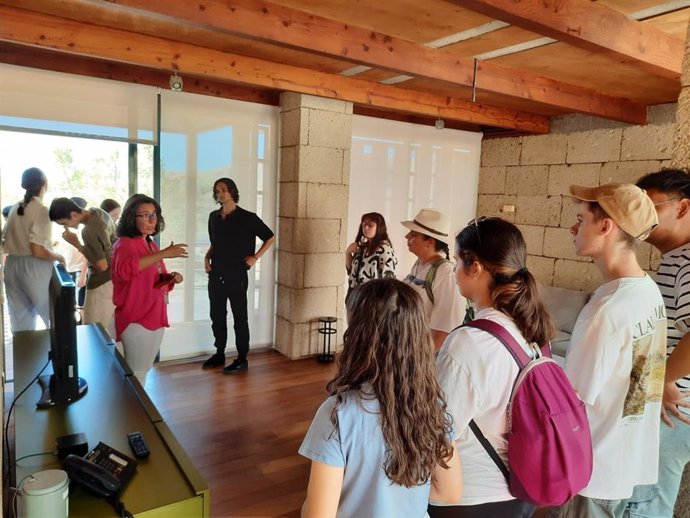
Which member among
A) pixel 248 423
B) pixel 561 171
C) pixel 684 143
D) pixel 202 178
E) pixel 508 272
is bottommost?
pixel 248 423

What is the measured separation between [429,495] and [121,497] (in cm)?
75

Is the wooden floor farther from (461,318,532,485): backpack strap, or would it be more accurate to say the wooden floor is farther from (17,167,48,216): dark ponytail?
(17,167,48,216): dark ponytail

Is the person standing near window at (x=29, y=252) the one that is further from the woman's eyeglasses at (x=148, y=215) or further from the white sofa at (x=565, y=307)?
the white sofa at (x=565, y=307)

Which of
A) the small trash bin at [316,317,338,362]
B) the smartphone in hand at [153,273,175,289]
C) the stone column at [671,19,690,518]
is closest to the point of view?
the stone column at [671,19,690,518]

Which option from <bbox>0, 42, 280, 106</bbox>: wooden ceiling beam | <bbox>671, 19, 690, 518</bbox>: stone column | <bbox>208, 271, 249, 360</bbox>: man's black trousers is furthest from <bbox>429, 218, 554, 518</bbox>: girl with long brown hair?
<bbox>0, 42, 280, 106</bbox>: wooden ceiling beam

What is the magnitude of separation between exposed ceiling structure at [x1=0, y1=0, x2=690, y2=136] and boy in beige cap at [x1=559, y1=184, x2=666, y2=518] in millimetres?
1244

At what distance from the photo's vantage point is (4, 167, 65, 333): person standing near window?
3.34 m

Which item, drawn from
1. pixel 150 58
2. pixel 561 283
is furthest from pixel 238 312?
pixel 561 283

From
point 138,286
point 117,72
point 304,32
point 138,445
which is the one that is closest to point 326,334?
point 138,286

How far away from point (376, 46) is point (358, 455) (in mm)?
2746

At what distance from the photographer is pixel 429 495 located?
1.10 meters

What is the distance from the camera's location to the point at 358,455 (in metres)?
0.96

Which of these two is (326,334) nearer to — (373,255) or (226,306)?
(226,306)

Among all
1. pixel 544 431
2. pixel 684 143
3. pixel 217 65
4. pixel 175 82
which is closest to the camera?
pixel 544 431
